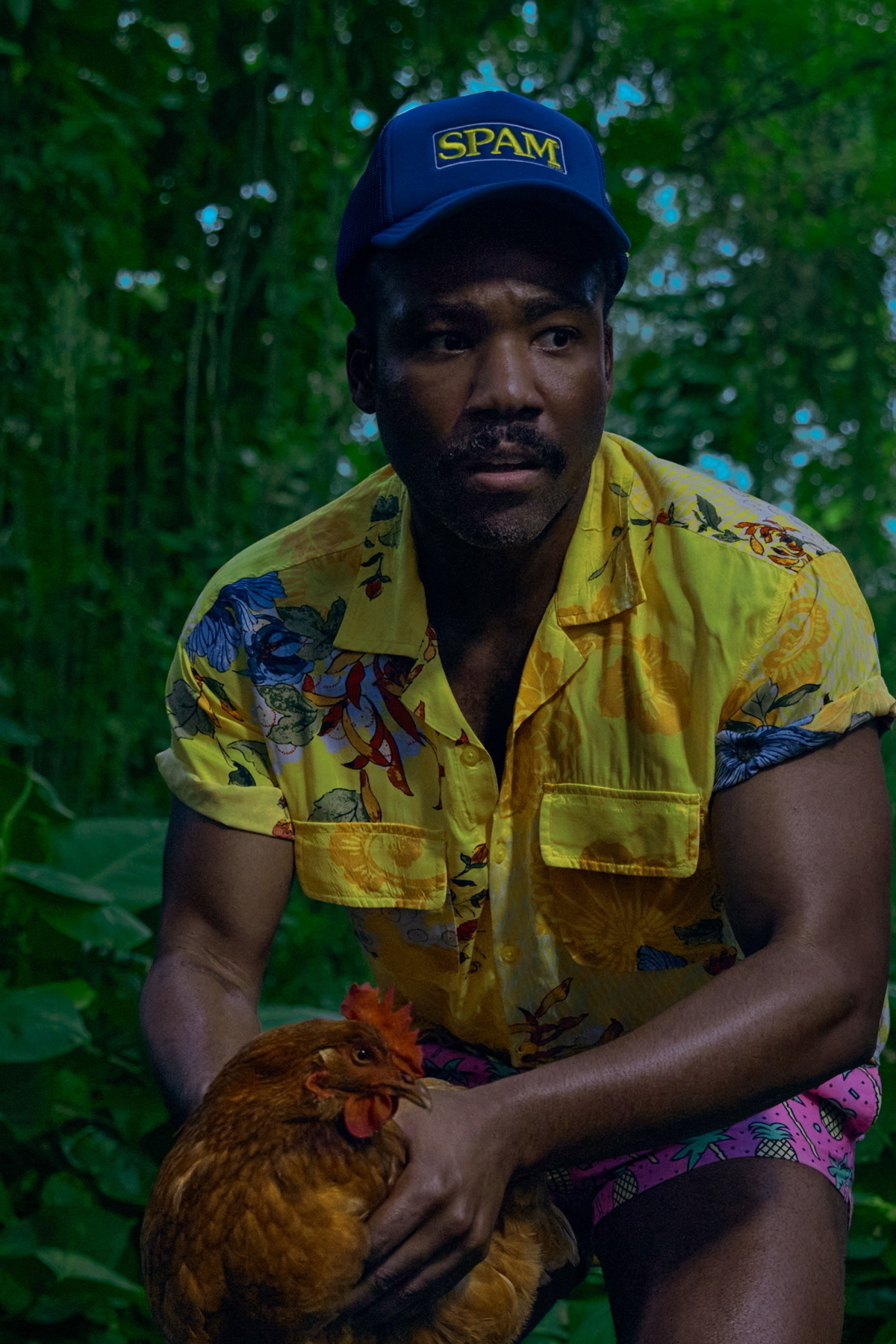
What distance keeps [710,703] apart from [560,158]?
786 millimetres

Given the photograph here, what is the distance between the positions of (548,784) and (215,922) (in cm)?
54

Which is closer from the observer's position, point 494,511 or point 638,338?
point 494,511

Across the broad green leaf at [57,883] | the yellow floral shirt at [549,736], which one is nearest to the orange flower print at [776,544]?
the yellow floral shirt at [549,736]

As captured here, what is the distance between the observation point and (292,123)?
411 cm

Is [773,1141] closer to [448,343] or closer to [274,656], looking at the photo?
[274,656]

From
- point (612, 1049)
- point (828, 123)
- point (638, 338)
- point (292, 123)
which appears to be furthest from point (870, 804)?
point (638, 338)

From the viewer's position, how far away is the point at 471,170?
191 centimetres

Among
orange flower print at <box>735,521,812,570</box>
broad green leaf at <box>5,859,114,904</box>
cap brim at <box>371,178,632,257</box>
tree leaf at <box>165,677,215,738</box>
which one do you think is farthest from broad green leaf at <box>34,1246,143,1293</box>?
cap brim at <box>371,178,632,257</box>

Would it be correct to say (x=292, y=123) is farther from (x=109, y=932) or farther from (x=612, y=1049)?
(x=612, y=1049)

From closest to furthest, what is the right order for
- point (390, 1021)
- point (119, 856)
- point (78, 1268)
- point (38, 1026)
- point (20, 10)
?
point (390, 1021) < point (78, 1268) < point (38, 1026) < point (119, 856) < point (20, 10)

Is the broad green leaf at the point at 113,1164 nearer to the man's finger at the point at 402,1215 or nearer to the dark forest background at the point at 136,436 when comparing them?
the dark forest background at the point at 136,436

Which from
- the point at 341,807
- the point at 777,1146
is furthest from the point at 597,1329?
the point at 341,807

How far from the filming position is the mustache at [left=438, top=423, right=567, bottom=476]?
6.07 feet

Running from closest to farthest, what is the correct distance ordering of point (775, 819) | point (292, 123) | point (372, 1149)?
point (372, 1149) → point (775, 819) → point (292, 123)
